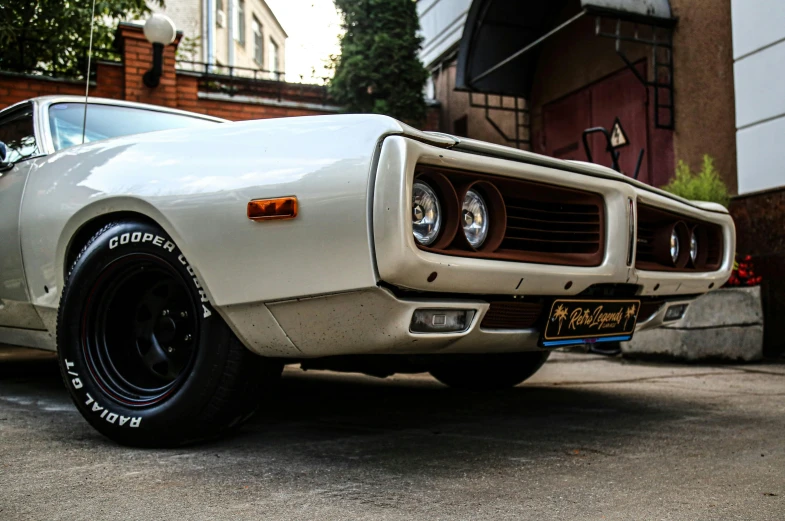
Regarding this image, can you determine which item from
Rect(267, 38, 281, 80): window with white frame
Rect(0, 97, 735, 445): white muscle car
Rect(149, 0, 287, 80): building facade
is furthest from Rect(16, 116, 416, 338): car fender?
Rect(267, 38, 281, 80): window with white frame

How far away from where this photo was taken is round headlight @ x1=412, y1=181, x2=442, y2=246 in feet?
6.90

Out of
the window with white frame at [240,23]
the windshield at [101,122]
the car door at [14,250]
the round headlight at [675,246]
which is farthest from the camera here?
the window with white frame at [240,23]

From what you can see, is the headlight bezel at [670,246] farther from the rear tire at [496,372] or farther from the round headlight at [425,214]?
the round headlight at [425,214]

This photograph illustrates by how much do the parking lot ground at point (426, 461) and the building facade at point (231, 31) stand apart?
1118cm

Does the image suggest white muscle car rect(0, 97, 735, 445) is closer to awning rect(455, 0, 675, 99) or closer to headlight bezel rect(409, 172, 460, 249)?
headlight bezel rect(409, 172, 460, 249)

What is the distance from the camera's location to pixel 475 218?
2.30 m

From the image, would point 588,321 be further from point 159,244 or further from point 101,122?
point 101,122

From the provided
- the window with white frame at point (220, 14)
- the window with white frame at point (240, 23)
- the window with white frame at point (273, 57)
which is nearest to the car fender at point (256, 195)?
the window with white frame at point (220, 14)

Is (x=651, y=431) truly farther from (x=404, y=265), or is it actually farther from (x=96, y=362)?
(x=96, y=362)

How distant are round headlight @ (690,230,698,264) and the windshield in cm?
230

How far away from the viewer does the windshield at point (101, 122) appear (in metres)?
3.43

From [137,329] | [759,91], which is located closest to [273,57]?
[759,91]

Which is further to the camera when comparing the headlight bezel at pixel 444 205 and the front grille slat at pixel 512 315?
the front grille slat at pixel 512 315

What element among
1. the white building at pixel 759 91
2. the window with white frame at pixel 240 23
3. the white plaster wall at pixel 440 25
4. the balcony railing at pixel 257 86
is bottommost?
the white building at pixel 759 91
